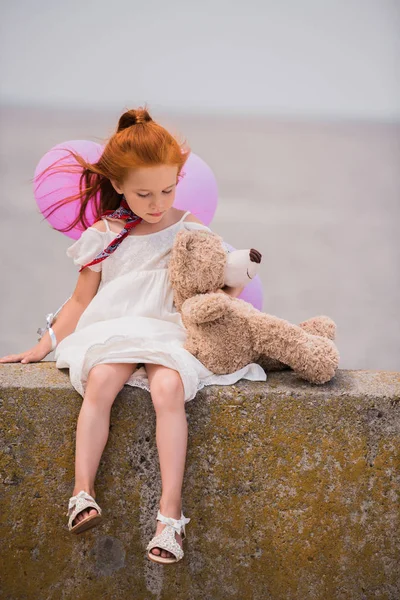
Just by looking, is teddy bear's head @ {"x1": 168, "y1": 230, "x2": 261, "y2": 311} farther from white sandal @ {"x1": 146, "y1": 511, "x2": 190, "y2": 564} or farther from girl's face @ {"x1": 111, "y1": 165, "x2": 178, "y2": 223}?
white sandal @ {"x1": 146, "y1": 511, "x2": 190, "y2": 564}

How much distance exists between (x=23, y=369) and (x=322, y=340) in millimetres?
622

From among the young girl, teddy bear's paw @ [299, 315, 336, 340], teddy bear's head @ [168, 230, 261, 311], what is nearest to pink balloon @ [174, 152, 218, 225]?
the young girl

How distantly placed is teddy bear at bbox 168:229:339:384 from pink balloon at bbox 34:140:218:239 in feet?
0.99

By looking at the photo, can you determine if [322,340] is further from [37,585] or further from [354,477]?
[37,585]

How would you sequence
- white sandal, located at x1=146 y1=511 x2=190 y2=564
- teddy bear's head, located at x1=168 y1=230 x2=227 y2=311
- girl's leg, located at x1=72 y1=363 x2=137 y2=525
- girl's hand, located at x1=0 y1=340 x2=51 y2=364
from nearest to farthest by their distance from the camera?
white sandal, located at x1=146 y1=511 x2=190 y2=564, girl's leg, located at x1=72 y1=363 x2=137 y2=525, teddy bear's head, located at x1=168 y1=230 x2=227 y2=311, girl's hand, located at x1=0 y1=340 x2=51 y2=364

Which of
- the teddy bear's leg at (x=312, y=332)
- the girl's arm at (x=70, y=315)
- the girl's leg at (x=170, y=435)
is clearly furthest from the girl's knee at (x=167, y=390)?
the girl's arm at (x=70, y=315)

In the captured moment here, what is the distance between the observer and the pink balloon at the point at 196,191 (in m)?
1.87

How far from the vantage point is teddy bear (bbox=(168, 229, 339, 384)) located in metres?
1.51

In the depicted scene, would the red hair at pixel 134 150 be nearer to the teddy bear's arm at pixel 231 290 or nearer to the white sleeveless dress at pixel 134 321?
the white sleeveless dress at pixel 134 321

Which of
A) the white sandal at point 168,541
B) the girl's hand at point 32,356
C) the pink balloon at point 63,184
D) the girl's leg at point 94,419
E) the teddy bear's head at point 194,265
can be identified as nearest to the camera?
the white sandal at point 168,541

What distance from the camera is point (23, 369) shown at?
1616 mm

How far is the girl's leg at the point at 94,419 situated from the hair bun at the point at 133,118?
54 cm

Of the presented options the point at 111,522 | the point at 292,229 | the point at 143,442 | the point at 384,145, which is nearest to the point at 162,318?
the point at 143,442

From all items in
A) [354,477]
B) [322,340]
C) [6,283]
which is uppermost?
[322,340]
